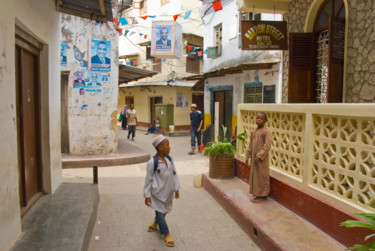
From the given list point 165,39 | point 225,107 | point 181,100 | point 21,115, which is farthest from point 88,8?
point 181,100

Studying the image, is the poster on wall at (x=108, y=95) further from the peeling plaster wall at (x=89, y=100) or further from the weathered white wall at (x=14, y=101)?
the weathered white wall at (x=14, y=101)

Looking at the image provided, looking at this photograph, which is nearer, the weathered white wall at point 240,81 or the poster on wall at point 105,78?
the poster on wall at point 105,78

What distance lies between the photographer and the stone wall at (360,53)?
5035 millimetres

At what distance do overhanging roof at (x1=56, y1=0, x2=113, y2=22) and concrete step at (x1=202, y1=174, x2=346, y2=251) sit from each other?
11.7ft

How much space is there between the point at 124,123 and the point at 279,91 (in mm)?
14363

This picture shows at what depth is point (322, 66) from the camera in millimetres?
6430

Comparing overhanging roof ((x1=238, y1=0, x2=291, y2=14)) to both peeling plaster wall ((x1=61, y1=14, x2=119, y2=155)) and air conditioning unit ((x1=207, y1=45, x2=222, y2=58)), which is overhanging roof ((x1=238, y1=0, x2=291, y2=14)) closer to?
peeling plaster wall ((x1=61, y1=14, x2=119, y2=155))

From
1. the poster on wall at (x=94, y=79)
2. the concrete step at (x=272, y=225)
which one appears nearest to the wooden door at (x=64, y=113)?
the poster on wall at (x=94, y=79)

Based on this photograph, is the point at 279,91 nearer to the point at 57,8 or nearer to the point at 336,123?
the point at 336,123

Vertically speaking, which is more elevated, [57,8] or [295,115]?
[57,8]

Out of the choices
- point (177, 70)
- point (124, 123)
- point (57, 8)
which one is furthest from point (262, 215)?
point (124, 123)

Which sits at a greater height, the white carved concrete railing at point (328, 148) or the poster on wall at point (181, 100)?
the poster on wall at point (181, 100)

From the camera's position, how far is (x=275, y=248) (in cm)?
332

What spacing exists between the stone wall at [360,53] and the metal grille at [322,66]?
0.82 metres
